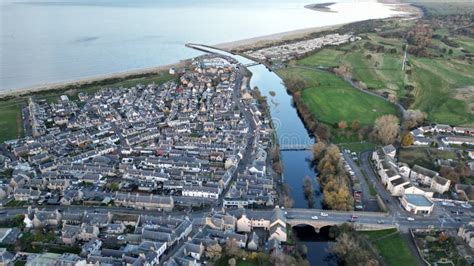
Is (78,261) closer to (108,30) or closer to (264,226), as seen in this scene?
(264,226)

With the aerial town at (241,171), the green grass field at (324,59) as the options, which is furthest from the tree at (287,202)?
the green grass field at (324,59)

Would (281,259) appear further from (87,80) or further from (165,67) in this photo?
(165,67)

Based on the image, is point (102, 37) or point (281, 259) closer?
point (281, 259)

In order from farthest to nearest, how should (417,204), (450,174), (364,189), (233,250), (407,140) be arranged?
(407,140) → (450,174) → (364,189) → (417,204) → (233,250)

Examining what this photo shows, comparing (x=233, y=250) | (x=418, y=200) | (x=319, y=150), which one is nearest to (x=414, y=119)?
(x=319, y=150)

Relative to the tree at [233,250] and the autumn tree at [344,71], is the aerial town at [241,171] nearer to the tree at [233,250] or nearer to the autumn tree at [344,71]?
the tree at [233,250]

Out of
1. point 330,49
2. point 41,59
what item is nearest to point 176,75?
point 41,59

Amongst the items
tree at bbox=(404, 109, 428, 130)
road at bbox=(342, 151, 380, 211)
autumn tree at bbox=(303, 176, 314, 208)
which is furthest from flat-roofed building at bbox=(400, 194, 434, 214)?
tree at bbox=(404, 109, 428, 130)
